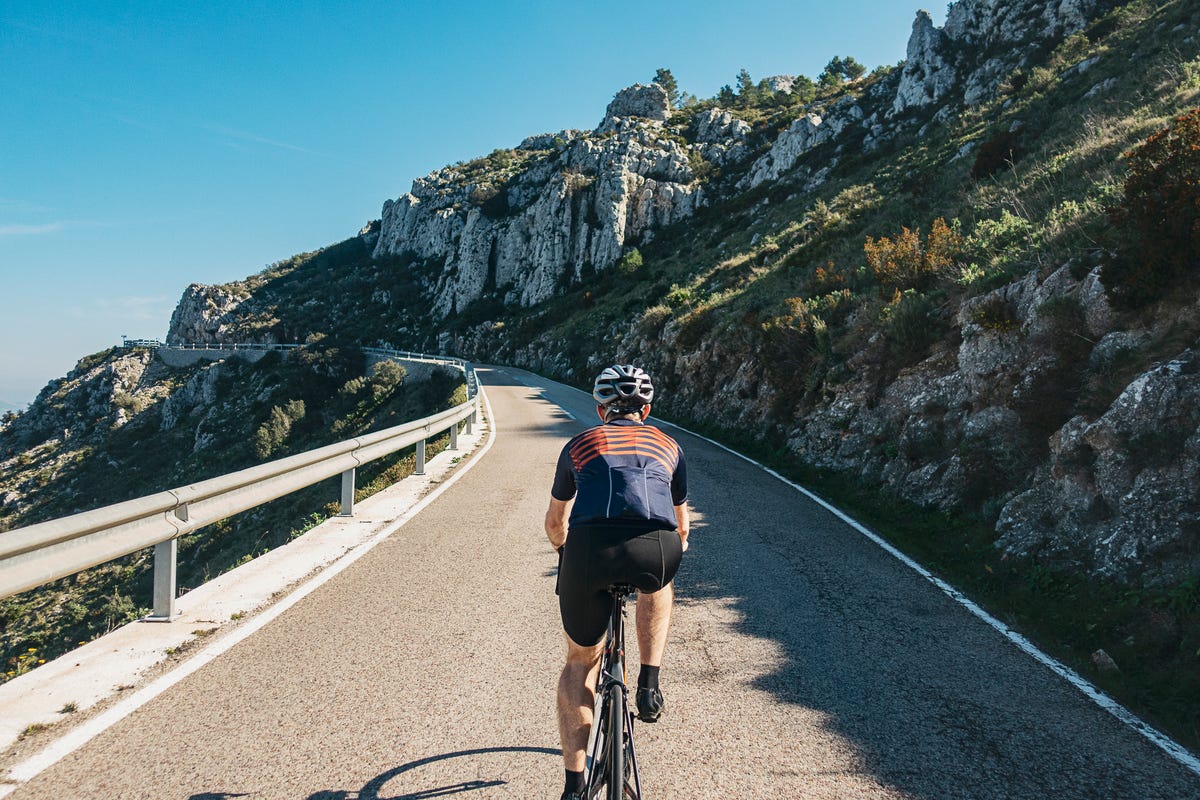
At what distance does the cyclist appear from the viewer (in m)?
2.66

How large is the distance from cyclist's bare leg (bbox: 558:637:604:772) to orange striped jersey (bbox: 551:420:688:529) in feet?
1.86

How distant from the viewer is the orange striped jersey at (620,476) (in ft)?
8.98

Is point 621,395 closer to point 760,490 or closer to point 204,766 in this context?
point 204,766

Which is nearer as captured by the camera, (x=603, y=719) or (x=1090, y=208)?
(x=603, y=719)

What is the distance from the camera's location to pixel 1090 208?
1001cm

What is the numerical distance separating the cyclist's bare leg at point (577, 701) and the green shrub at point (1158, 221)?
27.1ft

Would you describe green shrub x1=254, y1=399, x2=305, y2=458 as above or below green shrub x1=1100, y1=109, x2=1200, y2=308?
below

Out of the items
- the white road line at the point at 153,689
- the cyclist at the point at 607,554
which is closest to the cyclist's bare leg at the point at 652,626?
the cyclist at the point at 607,554

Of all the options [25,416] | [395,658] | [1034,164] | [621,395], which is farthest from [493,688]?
[25,416]

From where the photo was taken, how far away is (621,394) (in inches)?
126

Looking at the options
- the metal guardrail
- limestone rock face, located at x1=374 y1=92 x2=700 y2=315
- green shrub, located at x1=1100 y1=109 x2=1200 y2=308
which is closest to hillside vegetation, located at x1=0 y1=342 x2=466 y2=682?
the metal guardrail

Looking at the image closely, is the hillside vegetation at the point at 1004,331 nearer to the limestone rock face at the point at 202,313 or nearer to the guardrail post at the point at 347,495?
the guardrail post at the point at 347,495

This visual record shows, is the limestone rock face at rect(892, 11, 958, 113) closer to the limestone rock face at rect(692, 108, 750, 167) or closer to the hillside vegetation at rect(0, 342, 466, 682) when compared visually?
the limestone rock face at rect(692, 108, 750, 167)

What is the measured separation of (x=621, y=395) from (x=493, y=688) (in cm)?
210
